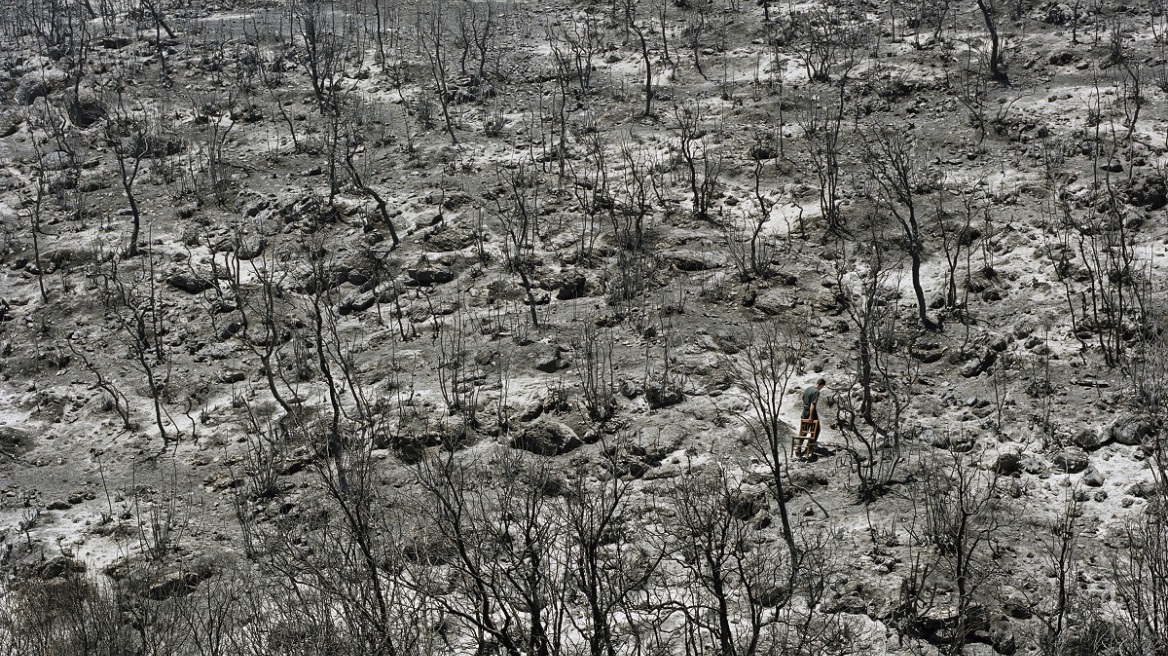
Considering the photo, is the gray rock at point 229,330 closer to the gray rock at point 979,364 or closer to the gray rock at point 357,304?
the gray rock at point 357,304

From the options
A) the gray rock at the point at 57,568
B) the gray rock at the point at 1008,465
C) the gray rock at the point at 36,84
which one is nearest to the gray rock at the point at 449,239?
the gray rock at the point at 57,568

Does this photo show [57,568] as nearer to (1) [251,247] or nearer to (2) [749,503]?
(1) [251,247]

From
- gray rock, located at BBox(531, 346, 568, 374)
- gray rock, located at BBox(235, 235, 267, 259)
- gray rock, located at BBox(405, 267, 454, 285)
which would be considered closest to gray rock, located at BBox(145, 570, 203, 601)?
gray rock, located at BBox(531, 346, 568, 374)

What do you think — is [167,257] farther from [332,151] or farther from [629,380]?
[629,380]

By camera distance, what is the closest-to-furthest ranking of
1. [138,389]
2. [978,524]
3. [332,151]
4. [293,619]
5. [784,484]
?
[293,619]
[978,524]
[784,484]
[138,389]
[332,151]

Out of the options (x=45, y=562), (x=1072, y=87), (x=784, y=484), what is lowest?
(x=45, y=562)

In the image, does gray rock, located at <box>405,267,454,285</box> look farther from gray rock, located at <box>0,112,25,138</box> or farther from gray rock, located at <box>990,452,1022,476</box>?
gray rock, located at <box>0,112,25,138</box>

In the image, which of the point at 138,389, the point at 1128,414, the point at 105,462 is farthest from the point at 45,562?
the point at 1128,414
